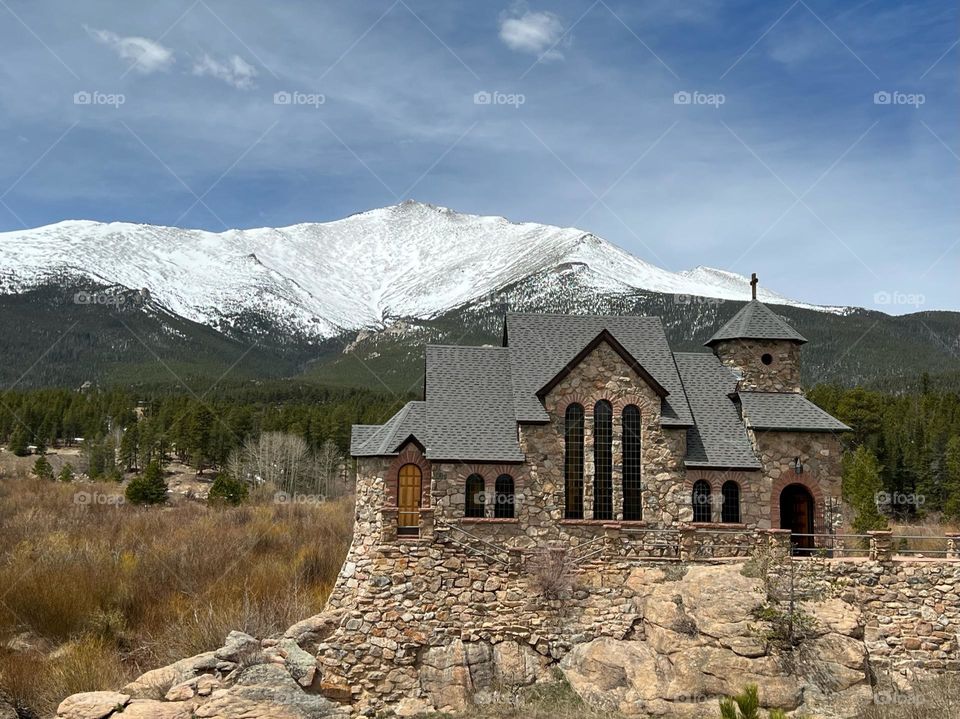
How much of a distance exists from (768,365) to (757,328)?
1586mm

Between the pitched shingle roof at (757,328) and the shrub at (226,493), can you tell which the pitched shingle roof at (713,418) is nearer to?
the pitched shingle roof at (757,328)

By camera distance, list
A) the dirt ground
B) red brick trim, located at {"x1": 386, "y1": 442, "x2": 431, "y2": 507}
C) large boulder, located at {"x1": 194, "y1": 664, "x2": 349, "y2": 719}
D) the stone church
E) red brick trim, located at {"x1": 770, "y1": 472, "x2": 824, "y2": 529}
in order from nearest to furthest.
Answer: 1. large boulder, located at {"x1": 194, "y1": 664, "x2": 349, "y2": 719}
2. the stone church
3. red brick trim, located at {"x1": 770, "y1": 472, "x2": 824, "y2": 529}
4. red brick trim, located at {"x1": 386, "y1": 442, "x2": 431, "y2": 507}
5. the dirt ground

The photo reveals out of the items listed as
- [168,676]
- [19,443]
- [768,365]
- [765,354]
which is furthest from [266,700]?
[19,443]

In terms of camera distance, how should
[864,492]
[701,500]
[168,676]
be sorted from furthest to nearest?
[864,492]
[701,500]
[168,676]

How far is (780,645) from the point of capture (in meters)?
22.8

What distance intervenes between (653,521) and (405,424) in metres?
10.1

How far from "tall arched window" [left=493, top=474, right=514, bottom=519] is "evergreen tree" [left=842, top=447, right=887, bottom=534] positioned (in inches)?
1099

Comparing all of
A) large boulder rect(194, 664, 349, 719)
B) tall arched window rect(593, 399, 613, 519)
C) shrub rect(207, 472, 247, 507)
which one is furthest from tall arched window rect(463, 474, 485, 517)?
shrub rect(207, 472, 247, 507)

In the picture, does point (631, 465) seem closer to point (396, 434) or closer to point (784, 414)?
point (784, 414)

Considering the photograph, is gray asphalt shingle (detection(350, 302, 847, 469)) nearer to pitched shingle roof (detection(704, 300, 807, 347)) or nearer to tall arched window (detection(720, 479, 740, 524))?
pitched shingle roof (detection(704, 300, 807, 347))

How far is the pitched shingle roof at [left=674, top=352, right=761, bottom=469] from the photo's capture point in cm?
3066

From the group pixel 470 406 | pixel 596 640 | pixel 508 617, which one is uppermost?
pixel 470 406

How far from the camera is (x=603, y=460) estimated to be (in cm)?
3066

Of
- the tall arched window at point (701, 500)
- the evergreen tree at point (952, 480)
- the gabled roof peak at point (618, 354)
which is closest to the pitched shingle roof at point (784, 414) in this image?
the tall arched window at point (701, 500)
